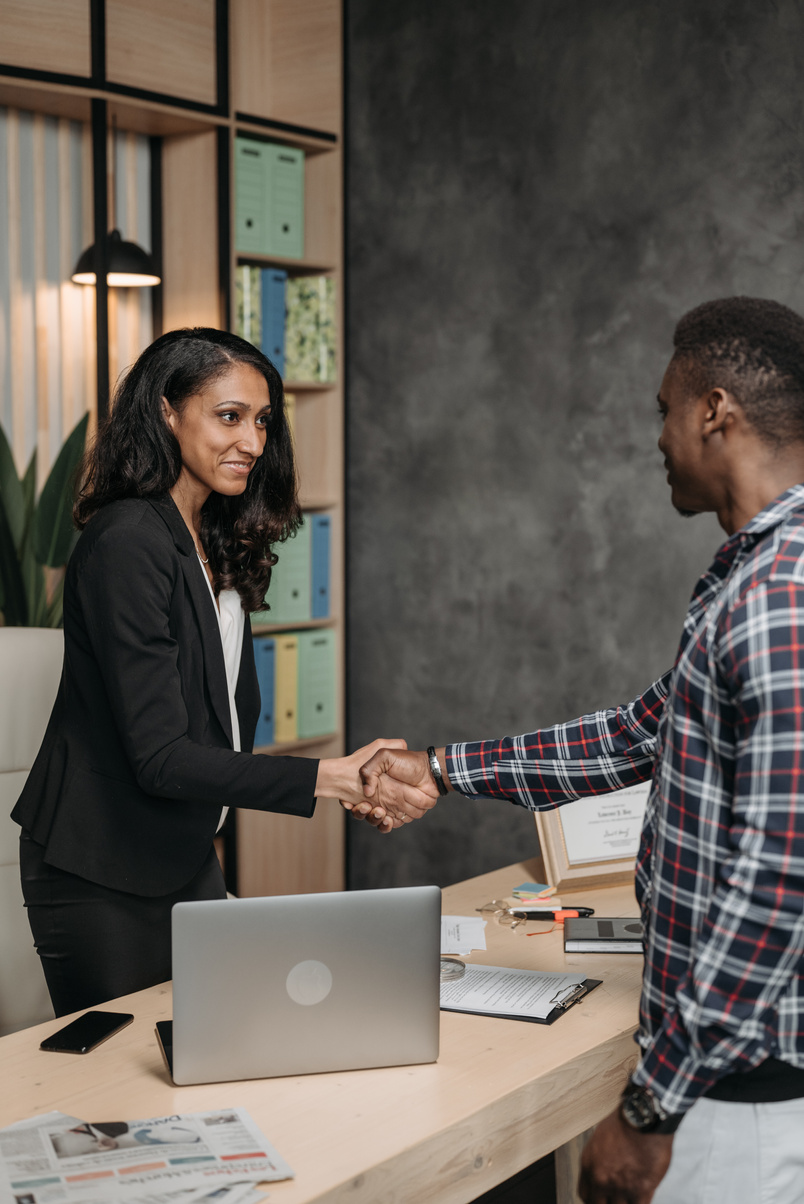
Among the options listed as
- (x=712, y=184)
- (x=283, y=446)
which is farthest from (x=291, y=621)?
(x=712, y=184)

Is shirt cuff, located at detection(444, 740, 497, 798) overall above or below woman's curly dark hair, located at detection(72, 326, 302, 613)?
below

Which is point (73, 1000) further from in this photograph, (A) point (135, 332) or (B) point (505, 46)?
(B) point (505, 46)

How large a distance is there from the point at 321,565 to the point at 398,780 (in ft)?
6.25

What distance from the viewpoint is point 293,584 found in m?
3.81

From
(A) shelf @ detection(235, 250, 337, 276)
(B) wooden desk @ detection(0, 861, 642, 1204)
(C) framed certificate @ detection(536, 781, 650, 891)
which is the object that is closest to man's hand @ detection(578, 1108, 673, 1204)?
(B) wooden desk @ detection(0, 861, 642, 1204)

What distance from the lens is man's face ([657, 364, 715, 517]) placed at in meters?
1.25

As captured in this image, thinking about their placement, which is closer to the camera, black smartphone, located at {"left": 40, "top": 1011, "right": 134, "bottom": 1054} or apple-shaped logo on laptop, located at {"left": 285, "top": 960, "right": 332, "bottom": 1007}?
apple-shaped logo on laptop, located at {"left": 285, "top": 960, "right": 332, "bottom": 1007}

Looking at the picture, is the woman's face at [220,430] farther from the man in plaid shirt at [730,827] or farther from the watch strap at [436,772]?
the man in plaid shirt at [730,827]

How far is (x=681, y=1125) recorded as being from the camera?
119cm

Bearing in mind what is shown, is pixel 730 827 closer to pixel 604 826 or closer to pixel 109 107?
pixel 604 826

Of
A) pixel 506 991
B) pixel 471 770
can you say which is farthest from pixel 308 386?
pixel 506 991

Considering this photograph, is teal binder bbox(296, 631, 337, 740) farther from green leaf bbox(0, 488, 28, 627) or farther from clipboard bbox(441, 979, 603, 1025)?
clipboard bbox(441, 979, 603, 1025)

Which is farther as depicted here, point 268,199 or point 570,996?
point 268,199

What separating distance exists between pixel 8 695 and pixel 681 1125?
1491 millimetres
